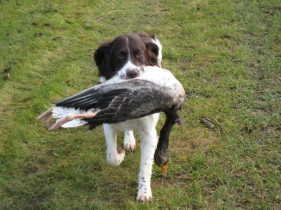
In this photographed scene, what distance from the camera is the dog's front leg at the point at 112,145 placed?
3008 millimetres

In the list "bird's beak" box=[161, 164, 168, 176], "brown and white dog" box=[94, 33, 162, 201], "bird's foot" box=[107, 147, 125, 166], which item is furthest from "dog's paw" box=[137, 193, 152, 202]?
"bird's foot" box=[107, 147, 125, 166]

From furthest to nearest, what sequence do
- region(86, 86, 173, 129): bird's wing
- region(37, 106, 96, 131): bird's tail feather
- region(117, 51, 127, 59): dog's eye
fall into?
1. region(117, 51, 127, 59): dog's eye
2. region(86, 86, 173, 129): bird's wing
3. region(37, 106, 96, 131): bird's tail feather

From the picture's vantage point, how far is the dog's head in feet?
9.66

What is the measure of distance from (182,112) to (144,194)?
130 cm

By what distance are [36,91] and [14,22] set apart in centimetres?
227

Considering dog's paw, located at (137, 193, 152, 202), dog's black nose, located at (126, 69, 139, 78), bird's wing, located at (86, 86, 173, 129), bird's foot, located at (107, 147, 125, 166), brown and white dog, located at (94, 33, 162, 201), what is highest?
bird's wing, located at (86, 86, 173, 129)

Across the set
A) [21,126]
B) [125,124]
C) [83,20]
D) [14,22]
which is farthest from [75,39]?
[125,124]

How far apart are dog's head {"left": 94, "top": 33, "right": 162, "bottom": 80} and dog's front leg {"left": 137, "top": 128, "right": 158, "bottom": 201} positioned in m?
0.49

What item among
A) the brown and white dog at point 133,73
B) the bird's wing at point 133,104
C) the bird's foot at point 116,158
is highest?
the bird's wing at point 133,104

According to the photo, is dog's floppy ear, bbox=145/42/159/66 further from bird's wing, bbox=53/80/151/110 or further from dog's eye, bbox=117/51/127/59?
bird's wing, bbox=53/80/151/110

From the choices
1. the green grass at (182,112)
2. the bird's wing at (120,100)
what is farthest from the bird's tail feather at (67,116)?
the green grass at (182,112)

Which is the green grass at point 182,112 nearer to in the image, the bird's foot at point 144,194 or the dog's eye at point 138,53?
the bird's foot at point 144,194

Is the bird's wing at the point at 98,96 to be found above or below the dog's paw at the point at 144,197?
above

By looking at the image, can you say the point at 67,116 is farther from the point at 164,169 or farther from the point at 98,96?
the point at 164,169
